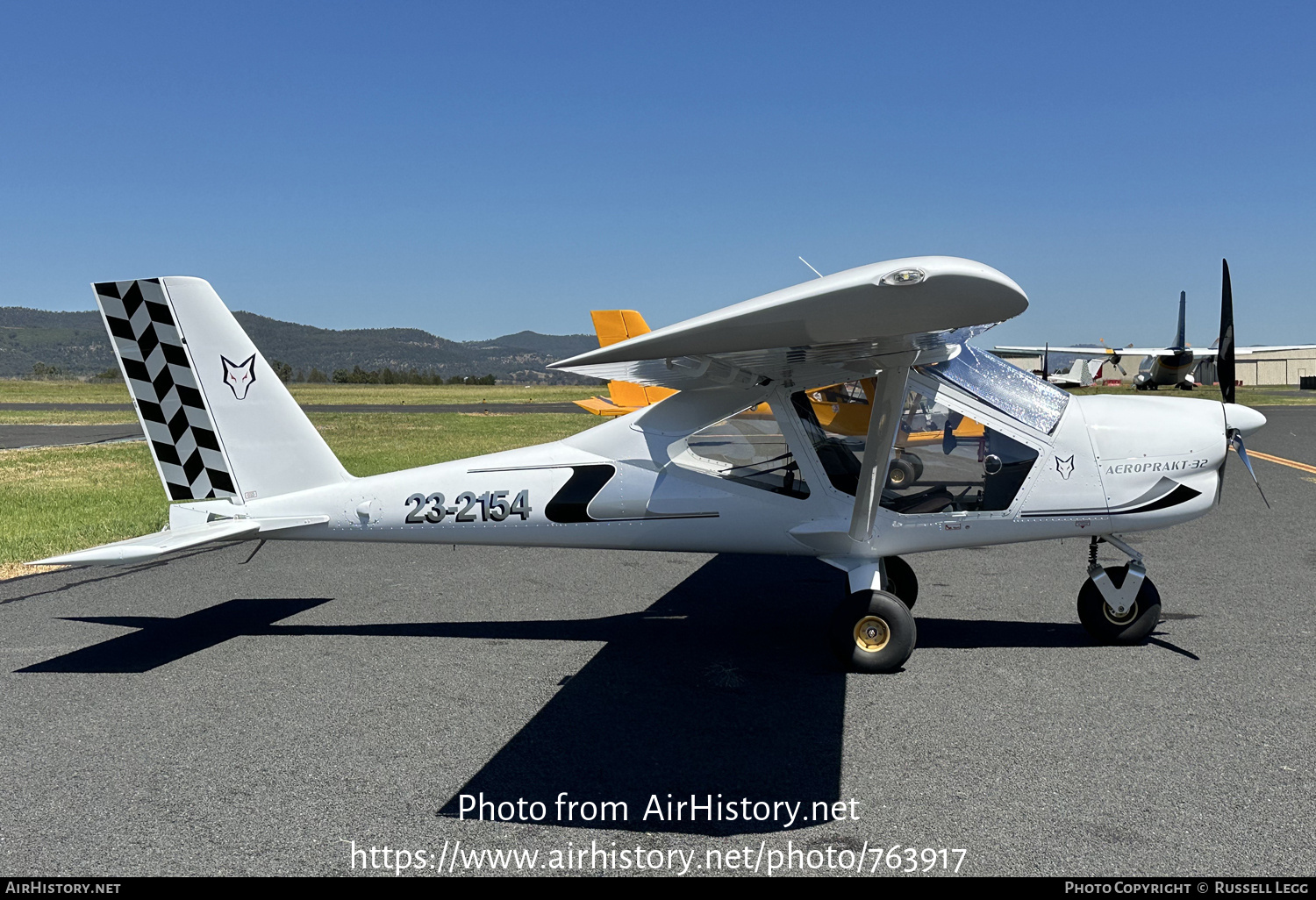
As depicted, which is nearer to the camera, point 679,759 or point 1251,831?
point 1251,831

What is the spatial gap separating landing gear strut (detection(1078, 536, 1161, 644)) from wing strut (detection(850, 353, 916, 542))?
1.65 m

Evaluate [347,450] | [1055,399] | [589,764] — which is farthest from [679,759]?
[347,450]

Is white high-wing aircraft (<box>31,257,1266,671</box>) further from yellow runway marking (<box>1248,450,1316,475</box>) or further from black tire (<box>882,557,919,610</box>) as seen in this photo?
yellow runway marking (<box>1248,450,1316,475</box>)

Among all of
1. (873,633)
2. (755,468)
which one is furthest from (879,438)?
(873,633)

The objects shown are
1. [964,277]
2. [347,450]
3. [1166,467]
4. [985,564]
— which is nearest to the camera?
[964,277]

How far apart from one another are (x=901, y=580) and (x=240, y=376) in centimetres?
529

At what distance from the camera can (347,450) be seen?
24.3 metres

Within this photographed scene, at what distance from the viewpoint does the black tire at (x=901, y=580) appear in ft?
23.7

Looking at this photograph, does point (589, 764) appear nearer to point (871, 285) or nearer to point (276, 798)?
point (276, 798)

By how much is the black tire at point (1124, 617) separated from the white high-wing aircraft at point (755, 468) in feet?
0.04

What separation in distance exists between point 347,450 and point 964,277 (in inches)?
892

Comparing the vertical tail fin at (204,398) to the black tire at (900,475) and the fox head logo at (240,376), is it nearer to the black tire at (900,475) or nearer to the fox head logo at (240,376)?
the fox head logo at (240,376)

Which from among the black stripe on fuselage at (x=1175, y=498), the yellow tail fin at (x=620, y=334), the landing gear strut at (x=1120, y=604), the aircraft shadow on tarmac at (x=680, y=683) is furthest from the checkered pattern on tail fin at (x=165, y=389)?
the yellow tail fin at (x=620, y=334)

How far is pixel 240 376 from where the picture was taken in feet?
22.0
